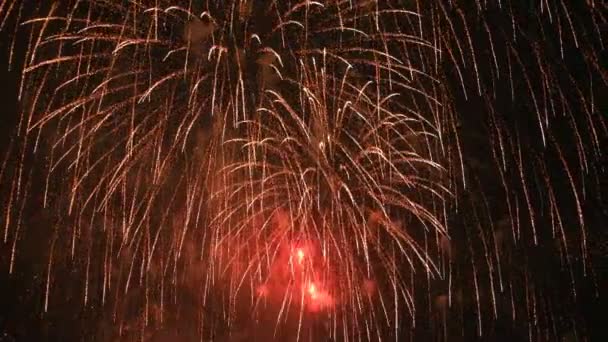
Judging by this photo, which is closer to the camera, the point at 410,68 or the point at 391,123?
the point at 410,68

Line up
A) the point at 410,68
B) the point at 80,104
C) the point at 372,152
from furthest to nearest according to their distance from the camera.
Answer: the point at 372,152, the point at 80,104, the point at 410,68

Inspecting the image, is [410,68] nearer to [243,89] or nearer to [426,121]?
[426,121]

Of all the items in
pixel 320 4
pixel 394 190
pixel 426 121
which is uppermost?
pixel 320 4

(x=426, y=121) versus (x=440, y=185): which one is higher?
(x=426, y=121)

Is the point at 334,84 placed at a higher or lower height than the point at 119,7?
lower

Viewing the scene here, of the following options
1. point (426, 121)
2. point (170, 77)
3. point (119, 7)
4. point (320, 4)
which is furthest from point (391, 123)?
point (119, 7)

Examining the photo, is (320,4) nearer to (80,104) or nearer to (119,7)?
(119,7)

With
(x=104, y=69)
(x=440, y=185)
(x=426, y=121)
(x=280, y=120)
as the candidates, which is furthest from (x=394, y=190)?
(x=104, y=69)

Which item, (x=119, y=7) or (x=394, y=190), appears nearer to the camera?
(x=119, y=7)

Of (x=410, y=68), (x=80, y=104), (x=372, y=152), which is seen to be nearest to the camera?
(x=410, y=68)
